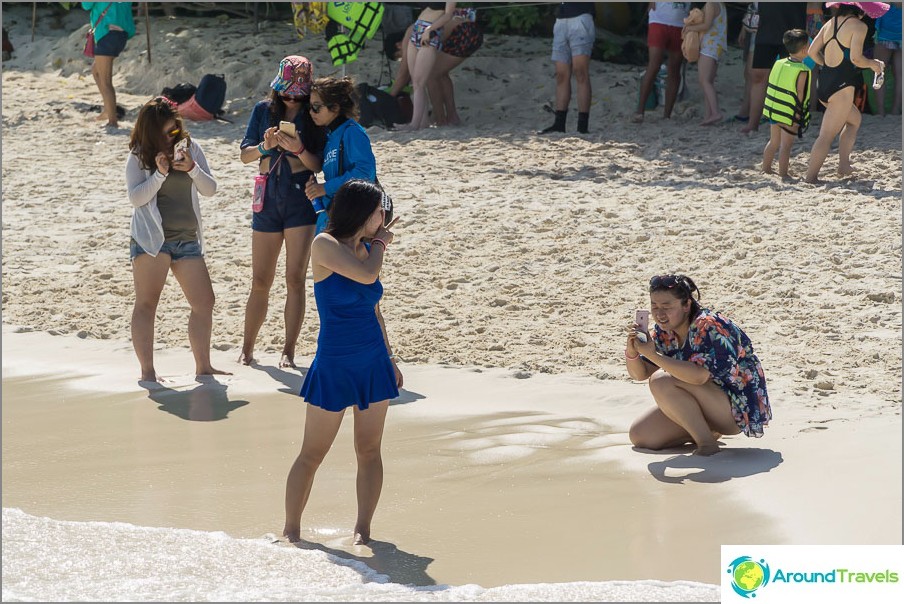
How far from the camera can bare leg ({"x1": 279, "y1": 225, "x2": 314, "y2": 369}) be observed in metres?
6.24

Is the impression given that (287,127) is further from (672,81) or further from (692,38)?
(672,81)

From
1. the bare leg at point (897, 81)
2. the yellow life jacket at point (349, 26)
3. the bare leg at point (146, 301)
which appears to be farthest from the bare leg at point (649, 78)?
the bare leg at point (146, 301)

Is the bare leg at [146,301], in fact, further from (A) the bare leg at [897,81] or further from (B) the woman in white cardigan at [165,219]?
(A) the bare leg at [897,81]

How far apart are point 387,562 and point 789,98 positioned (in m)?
6.20

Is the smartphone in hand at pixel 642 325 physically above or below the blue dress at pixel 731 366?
above

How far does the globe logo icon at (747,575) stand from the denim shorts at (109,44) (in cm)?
945

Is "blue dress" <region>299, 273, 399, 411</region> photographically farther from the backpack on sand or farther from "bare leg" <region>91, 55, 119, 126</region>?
"bare leg" <region>91, 55, 119, 126</region>

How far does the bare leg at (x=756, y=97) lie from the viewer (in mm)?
10547

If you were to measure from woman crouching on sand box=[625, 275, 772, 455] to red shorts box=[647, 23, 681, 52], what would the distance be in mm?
6584

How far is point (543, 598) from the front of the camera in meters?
3.79

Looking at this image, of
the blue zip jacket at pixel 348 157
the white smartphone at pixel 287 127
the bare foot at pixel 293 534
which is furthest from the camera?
the white smartphone at pixel 287 127

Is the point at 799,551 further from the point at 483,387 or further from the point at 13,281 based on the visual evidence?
the point at 13,281

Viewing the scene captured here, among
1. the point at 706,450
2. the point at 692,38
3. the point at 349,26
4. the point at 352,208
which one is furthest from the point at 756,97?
the point at 352,208

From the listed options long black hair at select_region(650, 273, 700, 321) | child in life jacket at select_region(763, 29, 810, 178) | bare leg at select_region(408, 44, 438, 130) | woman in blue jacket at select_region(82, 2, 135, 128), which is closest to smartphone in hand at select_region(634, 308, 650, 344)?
long black hair at select_region(650, 273, 700, 321)
